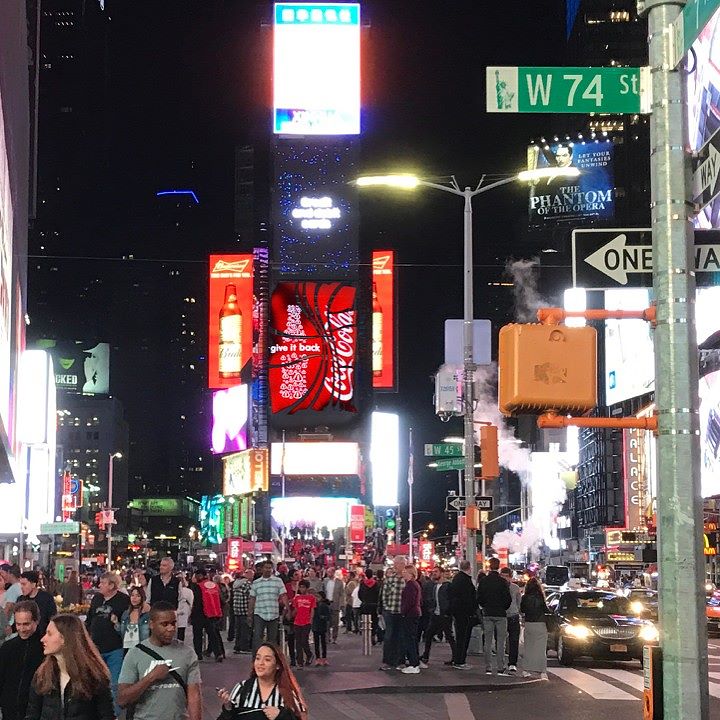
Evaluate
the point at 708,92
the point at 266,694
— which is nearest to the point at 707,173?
the point at 266,694

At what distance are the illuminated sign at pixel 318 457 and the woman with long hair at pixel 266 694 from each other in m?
103

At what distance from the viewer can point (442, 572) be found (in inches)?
1244

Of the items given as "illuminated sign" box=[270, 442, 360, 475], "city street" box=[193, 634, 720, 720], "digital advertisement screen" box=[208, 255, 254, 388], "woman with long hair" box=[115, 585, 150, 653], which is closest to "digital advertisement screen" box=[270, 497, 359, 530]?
"illuminated sign" box=[270, 442, 360, 475]

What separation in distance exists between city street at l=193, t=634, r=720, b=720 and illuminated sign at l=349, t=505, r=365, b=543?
139ft

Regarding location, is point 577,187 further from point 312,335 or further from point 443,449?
point 443,449

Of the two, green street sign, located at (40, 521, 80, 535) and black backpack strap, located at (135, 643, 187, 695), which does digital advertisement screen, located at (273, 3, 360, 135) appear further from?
black backpack strap, located at (135, 643, 187, 695)

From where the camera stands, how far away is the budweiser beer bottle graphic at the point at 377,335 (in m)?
109

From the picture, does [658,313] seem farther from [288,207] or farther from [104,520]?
[288,207]

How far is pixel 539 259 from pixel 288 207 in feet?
298

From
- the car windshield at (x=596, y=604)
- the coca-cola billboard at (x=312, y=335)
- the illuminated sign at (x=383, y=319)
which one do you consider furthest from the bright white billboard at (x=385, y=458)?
the car windshield at (x=596, y=604)

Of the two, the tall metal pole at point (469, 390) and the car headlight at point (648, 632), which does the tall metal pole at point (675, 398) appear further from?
the tall metal pole at point (469, 390)

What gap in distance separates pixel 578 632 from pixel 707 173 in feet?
64.9

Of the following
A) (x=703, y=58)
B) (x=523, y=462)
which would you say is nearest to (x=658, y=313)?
(x=703, y=58)

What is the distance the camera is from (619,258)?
30.2ft
